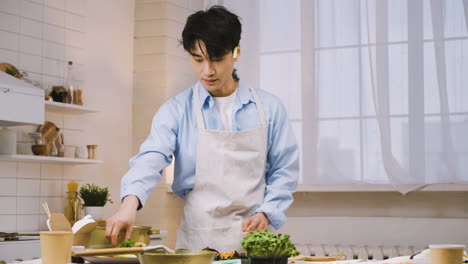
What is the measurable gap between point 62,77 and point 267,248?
10.6 feet

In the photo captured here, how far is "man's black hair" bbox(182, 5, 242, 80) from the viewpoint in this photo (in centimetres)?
248

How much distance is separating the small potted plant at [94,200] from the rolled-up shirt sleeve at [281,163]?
1.81m

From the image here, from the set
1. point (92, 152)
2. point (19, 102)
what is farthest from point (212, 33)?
point (92, 152)

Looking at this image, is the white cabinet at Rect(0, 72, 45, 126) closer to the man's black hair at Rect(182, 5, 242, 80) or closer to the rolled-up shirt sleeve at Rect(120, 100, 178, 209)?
the rolled-up shirt sleeve at Rect(120, 100, 178, 209)

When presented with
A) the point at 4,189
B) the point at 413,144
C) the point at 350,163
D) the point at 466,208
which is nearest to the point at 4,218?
the point at 4,189

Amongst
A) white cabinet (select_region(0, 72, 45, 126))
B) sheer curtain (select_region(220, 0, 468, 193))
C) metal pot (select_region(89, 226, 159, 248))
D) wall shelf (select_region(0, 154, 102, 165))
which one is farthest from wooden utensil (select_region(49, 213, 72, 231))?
sheer curtain (select_region(220, 0, 468, 193))

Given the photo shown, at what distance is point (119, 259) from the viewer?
1512 mm

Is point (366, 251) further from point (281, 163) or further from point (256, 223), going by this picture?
point (256, 223)

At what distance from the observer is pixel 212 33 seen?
2.48 metres

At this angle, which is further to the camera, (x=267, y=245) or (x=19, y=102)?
(x=19, y=102)

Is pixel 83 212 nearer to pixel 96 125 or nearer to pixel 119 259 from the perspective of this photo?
pixel 96 125

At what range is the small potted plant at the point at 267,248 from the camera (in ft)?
4.82

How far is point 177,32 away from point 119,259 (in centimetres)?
364

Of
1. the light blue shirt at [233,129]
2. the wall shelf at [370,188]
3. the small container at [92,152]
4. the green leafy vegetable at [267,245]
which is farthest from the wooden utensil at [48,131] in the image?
the green leafy vegetable at [267,245]
